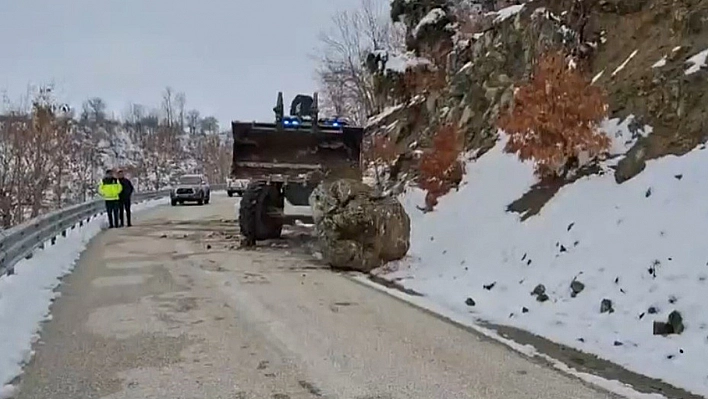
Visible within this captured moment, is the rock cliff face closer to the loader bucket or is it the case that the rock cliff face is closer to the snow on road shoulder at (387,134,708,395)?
the snow on road shoulder at (387,134,708,395)

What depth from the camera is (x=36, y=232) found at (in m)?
12.9

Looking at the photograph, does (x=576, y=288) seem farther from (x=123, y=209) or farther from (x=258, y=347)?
(x=123, y=209)

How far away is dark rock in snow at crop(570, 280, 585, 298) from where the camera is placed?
828 cm

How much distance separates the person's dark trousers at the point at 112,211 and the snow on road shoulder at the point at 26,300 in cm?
547

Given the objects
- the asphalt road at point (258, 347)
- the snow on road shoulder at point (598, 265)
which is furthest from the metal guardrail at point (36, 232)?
the snow on road shoulder at point (598, 265)

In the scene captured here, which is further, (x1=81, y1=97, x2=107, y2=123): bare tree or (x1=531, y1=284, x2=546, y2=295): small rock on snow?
(x1=81, y1=97, x2=107, y2=123): bare tree

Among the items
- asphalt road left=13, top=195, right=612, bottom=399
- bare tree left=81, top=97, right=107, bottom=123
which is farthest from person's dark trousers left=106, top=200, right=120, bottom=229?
bare tree left=81, top=97, right=107, bottom=123

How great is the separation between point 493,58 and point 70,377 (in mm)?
15171

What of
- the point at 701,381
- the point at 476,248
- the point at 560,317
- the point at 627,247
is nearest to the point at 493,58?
the point at 476,248

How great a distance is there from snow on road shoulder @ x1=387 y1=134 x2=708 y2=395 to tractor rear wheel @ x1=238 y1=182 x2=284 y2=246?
13.0 ft

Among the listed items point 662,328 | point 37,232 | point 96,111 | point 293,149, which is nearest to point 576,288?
point 662,328

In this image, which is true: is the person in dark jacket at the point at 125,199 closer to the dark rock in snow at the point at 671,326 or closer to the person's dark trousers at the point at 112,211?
the person's dark trousers at the point at 112,211

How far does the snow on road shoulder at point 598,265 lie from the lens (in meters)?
6.57

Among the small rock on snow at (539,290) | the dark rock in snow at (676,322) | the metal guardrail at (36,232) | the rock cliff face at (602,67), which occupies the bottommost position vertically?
the small rock on snow at (539,290)
